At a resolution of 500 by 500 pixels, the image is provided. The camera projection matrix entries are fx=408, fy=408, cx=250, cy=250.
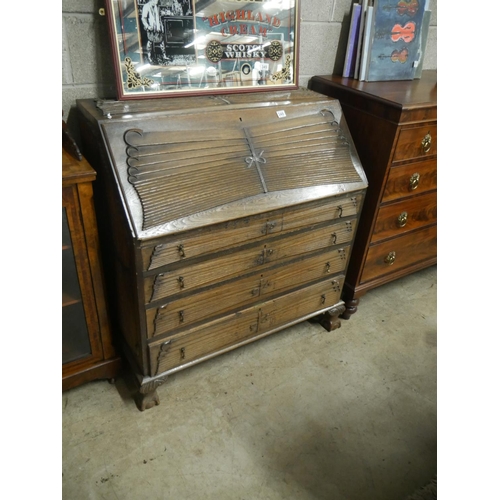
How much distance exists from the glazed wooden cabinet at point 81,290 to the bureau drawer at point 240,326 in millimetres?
233

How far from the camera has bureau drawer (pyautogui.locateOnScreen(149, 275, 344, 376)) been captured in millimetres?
1497

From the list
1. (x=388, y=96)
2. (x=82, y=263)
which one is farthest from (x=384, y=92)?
(x=82, y=263)

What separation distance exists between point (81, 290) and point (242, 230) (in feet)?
1.92

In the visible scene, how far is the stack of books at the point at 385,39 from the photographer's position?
69.6 inches

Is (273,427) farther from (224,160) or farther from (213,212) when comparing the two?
(224,160)

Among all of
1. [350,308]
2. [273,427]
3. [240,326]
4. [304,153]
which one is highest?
[304,153]

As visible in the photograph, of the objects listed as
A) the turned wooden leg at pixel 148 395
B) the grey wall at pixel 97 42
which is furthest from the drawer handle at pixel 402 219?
the turned wooden leg at pixel 148 395

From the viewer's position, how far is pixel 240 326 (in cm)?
165

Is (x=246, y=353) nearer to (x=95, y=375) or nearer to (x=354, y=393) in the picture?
(x=354, y=393)

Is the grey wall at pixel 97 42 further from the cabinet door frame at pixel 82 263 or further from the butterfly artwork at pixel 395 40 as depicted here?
the cabinet door frame at pixel 82 263

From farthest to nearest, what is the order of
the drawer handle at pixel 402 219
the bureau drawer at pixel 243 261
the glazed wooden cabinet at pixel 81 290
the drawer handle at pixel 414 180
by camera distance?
the drawer handle at pixel 402 219
the drawer handle at pixel 414 180
the bureau drawer at pixel 243 261
the glazed wooden cabinet at pixel 81 290

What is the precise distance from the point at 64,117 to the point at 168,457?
126 cm

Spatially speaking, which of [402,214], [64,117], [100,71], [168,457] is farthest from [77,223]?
[402,214]

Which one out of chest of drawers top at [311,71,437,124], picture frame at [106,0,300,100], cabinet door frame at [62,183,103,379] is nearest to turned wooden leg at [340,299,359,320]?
chest of drawers top at [311,71,437,124]
